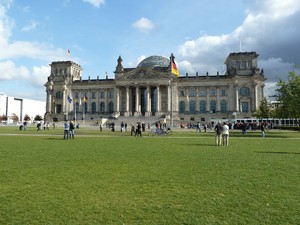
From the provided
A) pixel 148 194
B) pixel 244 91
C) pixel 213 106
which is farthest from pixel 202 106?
pixel 148 194

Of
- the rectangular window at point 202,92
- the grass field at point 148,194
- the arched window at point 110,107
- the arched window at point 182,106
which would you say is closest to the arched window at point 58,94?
the arched window at point 110,107

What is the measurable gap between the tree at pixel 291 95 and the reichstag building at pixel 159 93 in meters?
46.7

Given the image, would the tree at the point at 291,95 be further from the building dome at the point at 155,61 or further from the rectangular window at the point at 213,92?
the building dome at the point at 155,61

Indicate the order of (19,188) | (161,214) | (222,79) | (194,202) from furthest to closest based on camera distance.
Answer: (222,79), (19,188), (194,202), (161,214)

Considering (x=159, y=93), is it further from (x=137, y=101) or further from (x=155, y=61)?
(x=155, y=61)

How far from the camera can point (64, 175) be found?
34.6 feet

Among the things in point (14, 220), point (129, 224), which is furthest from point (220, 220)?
point (14, 220)

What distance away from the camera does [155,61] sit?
11388cm

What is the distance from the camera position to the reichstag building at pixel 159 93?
9606 cm

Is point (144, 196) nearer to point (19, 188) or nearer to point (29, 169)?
point (19, 188)

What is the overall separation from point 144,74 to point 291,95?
212 feet

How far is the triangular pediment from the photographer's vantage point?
3942 inches

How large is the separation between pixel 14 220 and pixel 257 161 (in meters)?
11.4

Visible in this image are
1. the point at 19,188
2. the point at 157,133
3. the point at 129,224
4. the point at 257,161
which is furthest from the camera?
the point at 157,133
